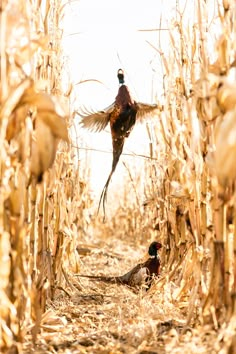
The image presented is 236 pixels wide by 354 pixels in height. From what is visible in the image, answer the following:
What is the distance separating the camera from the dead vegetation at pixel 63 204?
169 centimetres

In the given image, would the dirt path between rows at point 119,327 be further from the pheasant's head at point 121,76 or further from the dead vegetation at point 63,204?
the pheasant's head at point 121,76

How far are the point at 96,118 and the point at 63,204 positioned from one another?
589 mm

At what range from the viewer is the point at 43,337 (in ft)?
6.86

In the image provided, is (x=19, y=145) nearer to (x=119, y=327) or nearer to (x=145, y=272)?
(x=119, y=327)

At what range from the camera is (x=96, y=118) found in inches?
135

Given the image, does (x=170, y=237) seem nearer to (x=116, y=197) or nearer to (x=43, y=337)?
(x=43, y=337)

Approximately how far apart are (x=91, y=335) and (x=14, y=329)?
0.44 metres

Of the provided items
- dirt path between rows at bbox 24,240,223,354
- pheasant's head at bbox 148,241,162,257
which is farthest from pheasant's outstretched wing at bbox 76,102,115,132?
dirt path between rows at bbox 24,240,223,354

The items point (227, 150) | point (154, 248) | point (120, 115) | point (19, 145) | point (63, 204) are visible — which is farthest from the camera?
point (154, 248)

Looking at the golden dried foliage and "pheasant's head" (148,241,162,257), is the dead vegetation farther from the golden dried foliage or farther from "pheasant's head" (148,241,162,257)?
"pheasant's head" (148,241,162,257)

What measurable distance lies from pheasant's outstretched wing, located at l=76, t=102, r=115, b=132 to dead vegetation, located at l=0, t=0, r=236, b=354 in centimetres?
39

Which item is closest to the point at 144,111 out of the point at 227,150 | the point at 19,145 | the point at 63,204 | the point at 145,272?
the point at 63,204

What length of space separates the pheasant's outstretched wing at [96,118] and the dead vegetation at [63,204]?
15.3 inches

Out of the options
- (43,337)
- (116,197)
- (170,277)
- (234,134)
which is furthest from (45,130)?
(116,197)
